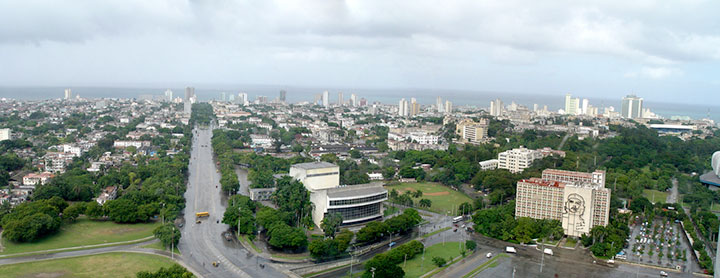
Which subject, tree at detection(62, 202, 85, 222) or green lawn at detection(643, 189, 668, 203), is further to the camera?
green lawn at detection(643, 189, 668, 203)

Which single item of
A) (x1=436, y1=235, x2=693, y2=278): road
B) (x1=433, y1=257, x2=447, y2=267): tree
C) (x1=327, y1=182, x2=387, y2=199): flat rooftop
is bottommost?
(x1=436, y1=235, x2=693, y2=278): road

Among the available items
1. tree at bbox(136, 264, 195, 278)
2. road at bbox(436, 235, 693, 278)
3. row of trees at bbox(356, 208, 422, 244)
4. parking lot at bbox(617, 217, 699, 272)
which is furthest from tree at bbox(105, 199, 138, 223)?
parking lot at bbox(617, 217, 699, 272)

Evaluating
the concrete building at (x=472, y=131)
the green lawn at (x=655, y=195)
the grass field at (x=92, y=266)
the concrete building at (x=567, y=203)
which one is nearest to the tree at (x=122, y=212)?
the grass field at (x=92, y=266)

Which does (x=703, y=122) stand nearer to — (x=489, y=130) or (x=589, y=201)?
(x=489, y=130)

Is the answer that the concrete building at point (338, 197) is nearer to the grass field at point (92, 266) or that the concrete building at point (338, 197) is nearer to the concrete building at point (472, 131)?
the grass field at point (92, 266)

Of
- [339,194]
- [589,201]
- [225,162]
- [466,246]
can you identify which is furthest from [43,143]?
[589,201]

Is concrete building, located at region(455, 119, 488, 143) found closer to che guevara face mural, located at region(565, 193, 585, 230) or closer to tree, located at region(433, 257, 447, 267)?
che guevara face mural, located at region(565, 193, 585, 230)
